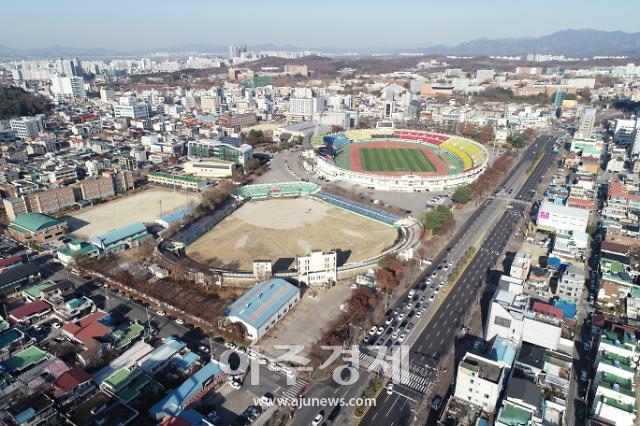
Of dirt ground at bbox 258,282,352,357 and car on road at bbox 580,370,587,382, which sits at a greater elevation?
dirt ground at bbox 258,282,352,357

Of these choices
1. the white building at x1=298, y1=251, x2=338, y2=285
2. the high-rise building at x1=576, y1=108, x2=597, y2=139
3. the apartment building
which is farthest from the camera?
the high-rise building at x1=576, y1=108, x2=597, y2=139

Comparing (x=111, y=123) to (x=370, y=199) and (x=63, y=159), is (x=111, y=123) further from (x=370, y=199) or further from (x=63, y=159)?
(x=370, y=199)

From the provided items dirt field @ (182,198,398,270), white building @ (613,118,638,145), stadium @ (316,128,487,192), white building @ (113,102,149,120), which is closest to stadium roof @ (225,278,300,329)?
dirt field @ (182,198,398,270)

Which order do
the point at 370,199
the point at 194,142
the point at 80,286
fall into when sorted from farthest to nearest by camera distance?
the point at 194,142 → the point at 370,199 → the point at 80,286

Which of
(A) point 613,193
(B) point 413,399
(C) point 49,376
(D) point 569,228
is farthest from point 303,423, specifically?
(A) point 613,193

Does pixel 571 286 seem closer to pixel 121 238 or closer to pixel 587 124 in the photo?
pixel 121 238

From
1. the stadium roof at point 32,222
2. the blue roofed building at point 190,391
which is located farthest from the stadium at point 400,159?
the blue roofed building at point 190,391

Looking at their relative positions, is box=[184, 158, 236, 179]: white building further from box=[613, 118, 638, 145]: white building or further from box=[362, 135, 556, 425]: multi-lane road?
box=[613, 118, 638, 145]: white building
